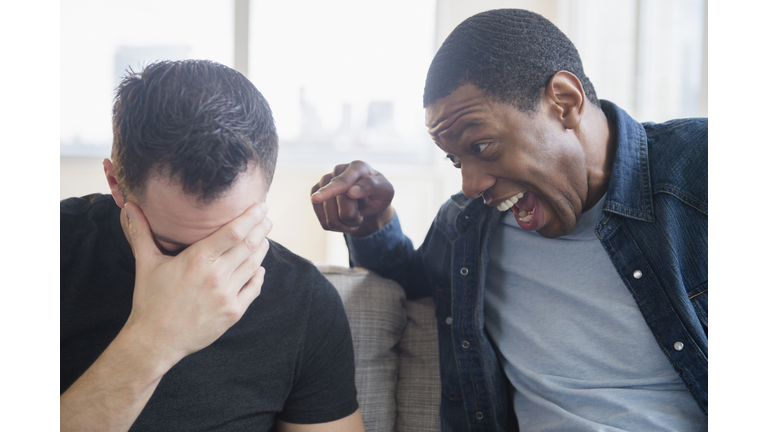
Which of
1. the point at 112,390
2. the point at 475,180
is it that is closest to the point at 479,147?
the point at 475,180

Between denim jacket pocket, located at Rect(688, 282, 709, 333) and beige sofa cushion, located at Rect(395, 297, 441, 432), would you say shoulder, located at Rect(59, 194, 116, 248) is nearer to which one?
beige sofa cushion, located at Rect(395, 297, 441, 432)

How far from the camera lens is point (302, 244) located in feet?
11.7

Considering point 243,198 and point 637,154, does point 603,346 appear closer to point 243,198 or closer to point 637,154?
point 637,154

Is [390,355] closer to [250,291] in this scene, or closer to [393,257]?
[393,257]

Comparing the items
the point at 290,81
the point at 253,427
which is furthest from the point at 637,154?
the point at 290,81

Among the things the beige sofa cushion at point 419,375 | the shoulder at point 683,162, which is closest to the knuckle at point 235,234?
the beige sofa cushion at point 419,375

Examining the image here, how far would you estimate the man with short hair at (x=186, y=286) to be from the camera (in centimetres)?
74

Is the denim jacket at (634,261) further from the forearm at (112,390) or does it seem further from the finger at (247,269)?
the forearm at (112,390)

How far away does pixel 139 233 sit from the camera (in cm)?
81

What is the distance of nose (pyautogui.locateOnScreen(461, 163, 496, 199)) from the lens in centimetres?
99

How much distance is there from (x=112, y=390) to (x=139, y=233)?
0.25 meters

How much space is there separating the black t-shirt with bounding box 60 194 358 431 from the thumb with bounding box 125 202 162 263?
126 mm
